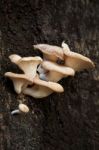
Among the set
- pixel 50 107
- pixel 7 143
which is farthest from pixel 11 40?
pixel 7 143

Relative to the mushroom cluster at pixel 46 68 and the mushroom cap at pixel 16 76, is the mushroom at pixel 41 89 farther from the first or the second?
the mushroom cap at pixel 16 76

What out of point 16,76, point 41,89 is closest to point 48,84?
point 41,89

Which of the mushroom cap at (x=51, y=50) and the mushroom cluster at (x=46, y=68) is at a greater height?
the mushroom cap at (x=51, y=50)

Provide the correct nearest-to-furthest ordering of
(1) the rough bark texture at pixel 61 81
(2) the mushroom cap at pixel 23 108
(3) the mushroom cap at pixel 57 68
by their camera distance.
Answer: (2) the mushroom cap at pixel 23 108 < (3) the mushroom cap at pixel 57 68 < (1) the rough bark texture at pixel 61 81

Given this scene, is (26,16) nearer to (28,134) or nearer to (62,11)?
(62,11)

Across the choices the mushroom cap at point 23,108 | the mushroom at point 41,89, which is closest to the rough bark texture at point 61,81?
the mushroom at point 41,89

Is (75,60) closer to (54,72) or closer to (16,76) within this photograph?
(54,72)
